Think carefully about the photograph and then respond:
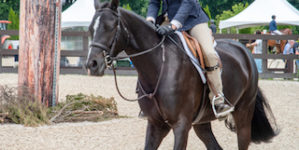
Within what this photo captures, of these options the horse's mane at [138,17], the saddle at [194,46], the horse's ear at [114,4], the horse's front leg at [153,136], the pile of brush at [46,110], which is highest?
the horse's ear at [114,4]

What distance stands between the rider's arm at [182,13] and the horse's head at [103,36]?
29.8 inches

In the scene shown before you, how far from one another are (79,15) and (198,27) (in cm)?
1629

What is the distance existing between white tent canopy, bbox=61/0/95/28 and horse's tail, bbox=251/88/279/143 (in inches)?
575

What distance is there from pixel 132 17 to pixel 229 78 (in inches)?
62.0

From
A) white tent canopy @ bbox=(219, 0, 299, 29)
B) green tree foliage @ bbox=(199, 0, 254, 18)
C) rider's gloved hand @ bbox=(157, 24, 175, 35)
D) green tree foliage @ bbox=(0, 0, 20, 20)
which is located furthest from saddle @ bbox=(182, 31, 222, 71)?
green tree foliage @ bbox=(199, 0, 254, 18)

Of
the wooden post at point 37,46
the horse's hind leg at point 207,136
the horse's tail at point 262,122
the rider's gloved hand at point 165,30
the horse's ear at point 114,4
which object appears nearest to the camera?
the horse's ear at point 114,4

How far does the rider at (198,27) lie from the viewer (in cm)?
456

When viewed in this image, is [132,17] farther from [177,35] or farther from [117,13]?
[177,35]

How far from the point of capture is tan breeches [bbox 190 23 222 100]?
463 cm

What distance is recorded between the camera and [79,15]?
67.3 feet

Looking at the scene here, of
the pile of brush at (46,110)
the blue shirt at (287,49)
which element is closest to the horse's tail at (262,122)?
the pile of brush at (46,110)

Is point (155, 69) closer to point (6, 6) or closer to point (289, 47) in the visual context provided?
point (289, 47)

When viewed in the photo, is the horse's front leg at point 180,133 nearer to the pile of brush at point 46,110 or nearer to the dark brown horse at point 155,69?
the dark brown horse at point 155,69

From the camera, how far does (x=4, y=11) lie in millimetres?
44594
